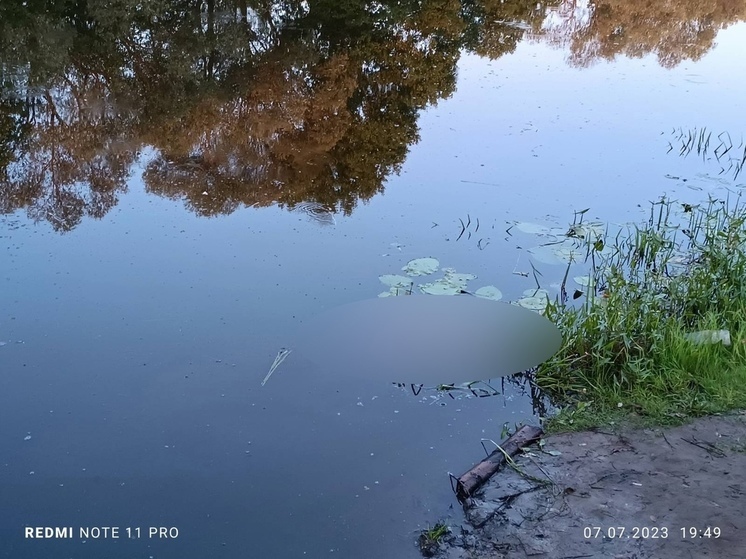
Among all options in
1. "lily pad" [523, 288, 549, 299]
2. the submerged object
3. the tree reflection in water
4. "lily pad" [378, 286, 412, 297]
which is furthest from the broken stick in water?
the tree reflection in water

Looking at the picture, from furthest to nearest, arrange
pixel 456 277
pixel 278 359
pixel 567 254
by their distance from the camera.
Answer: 1. pixel 567 254
2. pixel 456 277
3. pixel 278 359

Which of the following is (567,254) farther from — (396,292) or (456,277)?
(396,292)

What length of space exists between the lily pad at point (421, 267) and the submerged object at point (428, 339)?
9.2 inches

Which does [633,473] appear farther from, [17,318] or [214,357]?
[17,318]

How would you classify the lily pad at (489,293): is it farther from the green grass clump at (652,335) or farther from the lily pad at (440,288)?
the green grass clump at (652,335)

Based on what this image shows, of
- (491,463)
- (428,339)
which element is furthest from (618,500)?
(428,339)

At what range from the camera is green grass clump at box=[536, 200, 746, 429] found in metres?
2.70

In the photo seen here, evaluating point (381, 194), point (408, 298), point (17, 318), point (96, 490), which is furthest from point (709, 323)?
point (17, 318)

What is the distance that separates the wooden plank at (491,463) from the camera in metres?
2.30

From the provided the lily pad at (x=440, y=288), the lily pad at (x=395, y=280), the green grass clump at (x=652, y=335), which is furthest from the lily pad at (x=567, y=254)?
the lily pad at (x=395, y=280)

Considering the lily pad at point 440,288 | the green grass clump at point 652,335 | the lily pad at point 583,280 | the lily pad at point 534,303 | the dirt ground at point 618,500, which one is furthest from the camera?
the lily pad at point 583,280

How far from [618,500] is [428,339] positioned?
1029mm

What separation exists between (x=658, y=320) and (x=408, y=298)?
1.04 meters

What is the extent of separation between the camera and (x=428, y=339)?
3023 mm
